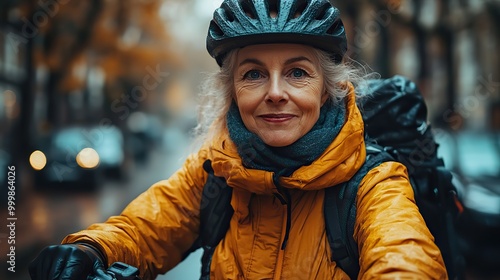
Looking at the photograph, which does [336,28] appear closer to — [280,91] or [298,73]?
[298,73]

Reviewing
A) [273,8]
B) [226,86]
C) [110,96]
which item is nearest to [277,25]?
[273,8]

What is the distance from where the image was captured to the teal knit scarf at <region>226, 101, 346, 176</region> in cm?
217

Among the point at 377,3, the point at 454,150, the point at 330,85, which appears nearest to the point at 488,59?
the point at 377,3

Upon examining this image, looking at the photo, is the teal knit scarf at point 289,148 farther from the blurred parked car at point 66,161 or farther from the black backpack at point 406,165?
the blurred parked car at point 66,161

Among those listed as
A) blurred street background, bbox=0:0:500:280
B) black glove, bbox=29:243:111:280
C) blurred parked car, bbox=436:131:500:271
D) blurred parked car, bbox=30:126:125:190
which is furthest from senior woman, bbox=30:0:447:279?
blurred parked car, bbox=30:126:125:190

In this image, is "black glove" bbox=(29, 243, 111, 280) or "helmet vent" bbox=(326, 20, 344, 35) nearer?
"black glove" bbox=(29, 243, 111, 280)

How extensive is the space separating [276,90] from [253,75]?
165 millimetres

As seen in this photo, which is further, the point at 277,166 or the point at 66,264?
the point at 277,166

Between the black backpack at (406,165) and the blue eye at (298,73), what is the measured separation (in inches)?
17.9

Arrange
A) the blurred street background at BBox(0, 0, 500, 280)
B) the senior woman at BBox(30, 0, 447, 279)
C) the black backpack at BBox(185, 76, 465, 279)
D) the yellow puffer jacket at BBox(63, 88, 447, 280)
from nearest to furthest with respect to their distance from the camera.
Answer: the yellow puffer jacket at BBox(63, 88, 447, 280) < the senior woman at BBox(30, 0, 447, 279) < the black backpack at BBox(185, 76, 465, 279) < the blurred street background at BBox(0, 0, 500, 280)

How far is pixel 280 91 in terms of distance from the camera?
7.31 ft

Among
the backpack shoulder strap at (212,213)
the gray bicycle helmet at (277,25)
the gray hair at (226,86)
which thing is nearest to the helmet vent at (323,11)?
the gray bicycle helmet at (277,25)

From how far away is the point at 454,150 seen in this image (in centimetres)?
961

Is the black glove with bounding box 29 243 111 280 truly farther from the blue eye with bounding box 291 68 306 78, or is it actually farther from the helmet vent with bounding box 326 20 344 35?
the helmet vent with bounding box 326 20 344 35
